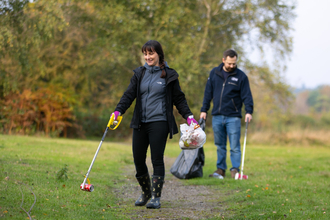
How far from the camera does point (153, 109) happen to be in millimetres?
4246

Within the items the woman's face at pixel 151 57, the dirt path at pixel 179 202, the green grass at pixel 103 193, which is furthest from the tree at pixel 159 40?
the woman's face at pixel 151 57

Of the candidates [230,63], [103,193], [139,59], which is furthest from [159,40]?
[103,193]

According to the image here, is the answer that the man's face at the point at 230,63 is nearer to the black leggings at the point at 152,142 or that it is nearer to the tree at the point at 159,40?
the black leggings at the point at 152,142

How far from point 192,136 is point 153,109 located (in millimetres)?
699

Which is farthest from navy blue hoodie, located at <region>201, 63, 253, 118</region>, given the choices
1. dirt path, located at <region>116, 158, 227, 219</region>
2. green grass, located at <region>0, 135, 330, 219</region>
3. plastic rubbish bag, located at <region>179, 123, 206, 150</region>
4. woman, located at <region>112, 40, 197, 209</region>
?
woman, located at <region>112, 40, 197, 209</region>

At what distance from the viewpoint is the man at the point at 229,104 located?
6.69 metres

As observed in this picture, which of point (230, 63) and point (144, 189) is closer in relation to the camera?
point (144, 189)

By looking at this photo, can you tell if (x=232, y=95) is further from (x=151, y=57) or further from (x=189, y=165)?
(x=151, y=57)

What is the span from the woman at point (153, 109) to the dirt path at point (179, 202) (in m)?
0.20

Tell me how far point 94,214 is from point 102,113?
1678 centimetres

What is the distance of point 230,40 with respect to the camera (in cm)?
1958

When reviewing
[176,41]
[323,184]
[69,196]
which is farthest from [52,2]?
[323,184]

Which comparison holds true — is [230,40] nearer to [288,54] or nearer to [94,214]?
[288,54]

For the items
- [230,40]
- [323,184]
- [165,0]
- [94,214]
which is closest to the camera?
[94,214]
